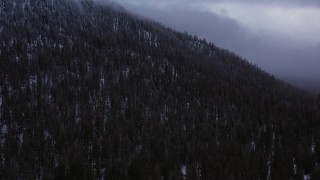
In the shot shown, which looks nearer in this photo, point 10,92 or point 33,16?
point 10,92

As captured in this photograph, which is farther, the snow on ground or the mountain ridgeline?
the mountain ridgeline

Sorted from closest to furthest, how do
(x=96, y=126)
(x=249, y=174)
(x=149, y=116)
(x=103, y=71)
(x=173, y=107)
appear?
(x=249, y=174)
(x=96, y=126)
(x=149, y=116)
(x=173, y=107)
(x=103, y=71)

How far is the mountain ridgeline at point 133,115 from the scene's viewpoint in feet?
291

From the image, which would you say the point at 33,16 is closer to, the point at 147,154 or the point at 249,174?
the point at 147,154

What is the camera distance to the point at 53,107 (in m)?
114

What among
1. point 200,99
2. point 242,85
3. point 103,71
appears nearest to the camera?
point 200,99

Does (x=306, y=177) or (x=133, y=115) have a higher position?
(x=133, y=115)

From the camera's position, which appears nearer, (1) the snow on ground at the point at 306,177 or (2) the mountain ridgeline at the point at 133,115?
(1) the snow on ground at the point at 306,177

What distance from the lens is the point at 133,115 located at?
11756cm

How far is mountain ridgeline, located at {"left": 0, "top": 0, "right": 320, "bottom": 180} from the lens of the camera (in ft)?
291

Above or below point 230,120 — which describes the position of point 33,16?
above

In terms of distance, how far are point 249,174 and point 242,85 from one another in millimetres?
83601

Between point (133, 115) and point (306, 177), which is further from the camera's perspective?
point (133, 115)

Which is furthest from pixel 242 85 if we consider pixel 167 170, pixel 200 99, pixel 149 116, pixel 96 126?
pixel 167 170
